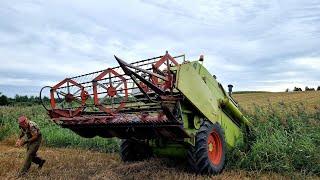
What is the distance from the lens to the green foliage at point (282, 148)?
895 centimetres

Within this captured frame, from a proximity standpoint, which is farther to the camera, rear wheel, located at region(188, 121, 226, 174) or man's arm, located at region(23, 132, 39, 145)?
man's arm, located at region(23, 132, 39, 145)

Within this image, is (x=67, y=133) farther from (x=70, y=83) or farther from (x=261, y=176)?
(x=261, y=176)

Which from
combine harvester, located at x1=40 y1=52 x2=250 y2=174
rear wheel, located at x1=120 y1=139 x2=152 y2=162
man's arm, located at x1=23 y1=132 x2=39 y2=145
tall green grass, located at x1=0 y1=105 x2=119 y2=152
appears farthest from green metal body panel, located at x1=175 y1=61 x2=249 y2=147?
tall green grass, located at x1=0 y1=105 x2=119 y2=152

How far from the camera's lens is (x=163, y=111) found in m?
7.44

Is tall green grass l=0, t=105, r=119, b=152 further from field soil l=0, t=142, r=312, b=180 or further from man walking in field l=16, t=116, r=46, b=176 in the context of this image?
man walking in field l=16, t=116, r=46, b=176

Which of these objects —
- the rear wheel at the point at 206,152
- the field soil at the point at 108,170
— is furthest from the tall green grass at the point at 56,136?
the rear wheel at the point at 206,152

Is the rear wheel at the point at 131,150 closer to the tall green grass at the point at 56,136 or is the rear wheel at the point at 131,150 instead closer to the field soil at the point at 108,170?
the field soil at the point at 108,170

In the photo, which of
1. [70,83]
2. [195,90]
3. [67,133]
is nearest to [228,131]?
[195,90]

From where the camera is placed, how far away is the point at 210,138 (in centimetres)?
865

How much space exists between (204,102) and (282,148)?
2.11m

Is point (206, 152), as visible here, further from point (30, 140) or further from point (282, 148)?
point (30, 140)

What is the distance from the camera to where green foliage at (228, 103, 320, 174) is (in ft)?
29.4

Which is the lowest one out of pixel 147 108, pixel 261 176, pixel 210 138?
pixel 261 176

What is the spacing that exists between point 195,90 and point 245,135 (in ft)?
8.95
